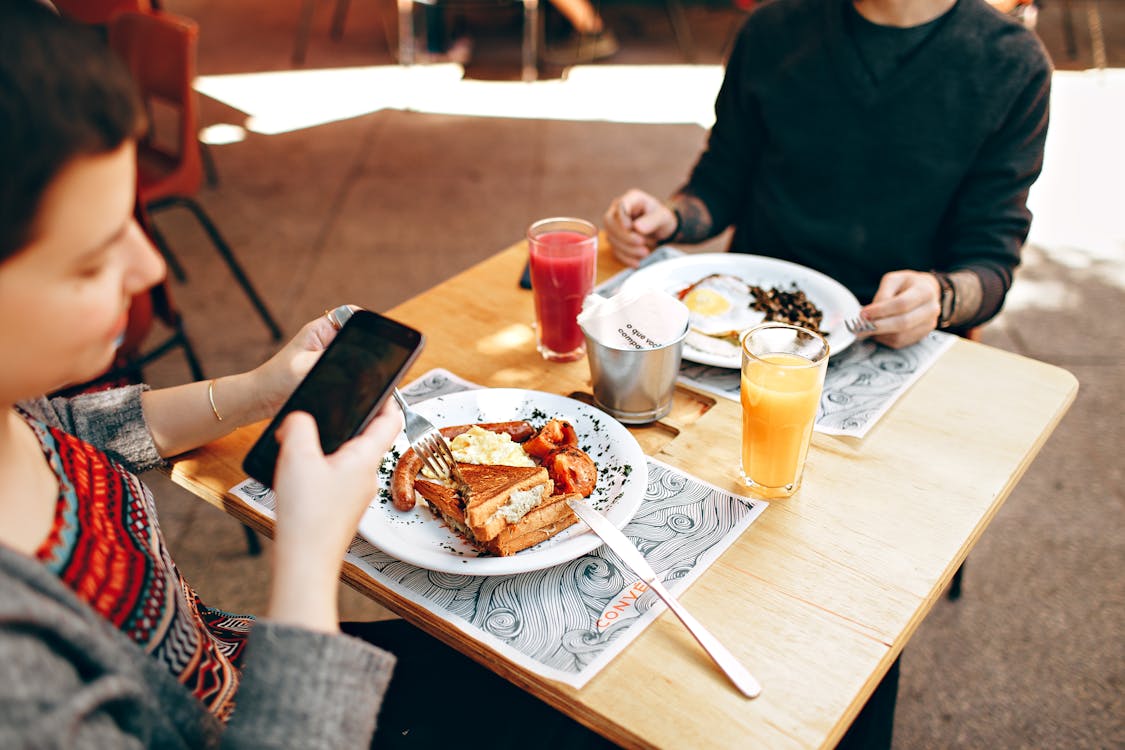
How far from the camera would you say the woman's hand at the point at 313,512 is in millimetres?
835

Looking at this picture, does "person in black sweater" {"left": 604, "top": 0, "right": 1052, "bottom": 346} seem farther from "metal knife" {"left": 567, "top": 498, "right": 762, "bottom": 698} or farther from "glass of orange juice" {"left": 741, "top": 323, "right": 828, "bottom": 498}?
"metal knife" {"left": 567, "top": 498, "right": 762, "bottom": 698}

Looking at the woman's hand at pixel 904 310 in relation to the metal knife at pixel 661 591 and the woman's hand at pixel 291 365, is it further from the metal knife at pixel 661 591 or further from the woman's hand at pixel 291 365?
the woman's hand at pixel 291 365

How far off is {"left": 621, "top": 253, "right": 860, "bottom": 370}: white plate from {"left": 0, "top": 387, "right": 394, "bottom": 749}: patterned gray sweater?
0.85m

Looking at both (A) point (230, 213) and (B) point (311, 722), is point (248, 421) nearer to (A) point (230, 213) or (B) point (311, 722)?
(B) point (311, 722)

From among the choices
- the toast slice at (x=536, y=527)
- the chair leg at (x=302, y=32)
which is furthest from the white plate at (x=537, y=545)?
the chair leg at (x=302, y=32)

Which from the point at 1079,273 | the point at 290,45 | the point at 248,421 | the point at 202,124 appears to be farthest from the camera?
the point at 290,45

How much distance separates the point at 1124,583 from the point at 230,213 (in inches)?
152

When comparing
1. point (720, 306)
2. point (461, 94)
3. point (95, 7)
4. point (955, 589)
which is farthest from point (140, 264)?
point (461, 94)

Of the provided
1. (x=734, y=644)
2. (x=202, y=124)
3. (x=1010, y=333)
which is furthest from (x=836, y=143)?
(x=202, y=124)

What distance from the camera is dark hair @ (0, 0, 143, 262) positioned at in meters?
0.65

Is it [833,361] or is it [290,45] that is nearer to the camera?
[833,361]

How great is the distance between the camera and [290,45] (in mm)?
6402

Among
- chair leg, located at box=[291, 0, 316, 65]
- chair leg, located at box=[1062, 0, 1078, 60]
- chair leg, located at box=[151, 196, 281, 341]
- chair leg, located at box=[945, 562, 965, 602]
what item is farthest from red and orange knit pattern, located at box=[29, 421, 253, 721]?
chair leg, located at box=[1062, 0, 1078, 60]

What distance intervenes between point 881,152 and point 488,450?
1.10 m
